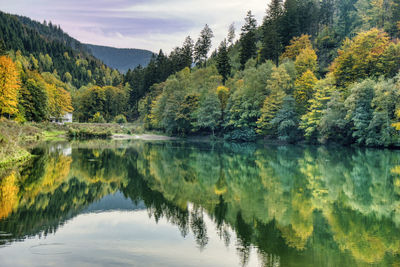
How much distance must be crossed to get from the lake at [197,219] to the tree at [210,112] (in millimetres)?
40993

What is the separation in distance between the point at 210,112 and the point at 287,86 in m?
14.7

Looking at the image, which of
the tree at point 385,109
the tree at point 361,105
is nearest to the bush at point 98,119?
→ the tree at point 361,105

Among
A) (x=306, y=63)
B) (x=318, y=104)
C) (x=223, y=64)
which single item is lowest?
(x=318, y=104)

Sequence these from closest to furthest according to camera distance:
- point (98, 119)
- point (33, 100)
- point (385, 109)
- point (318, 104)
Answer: point (385, 109), point (318, 104), point (33, 100), point (98, 119)

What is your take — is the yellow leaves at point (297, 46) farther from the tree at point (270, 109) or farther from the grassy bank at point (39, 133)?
the grassy bank at point (39, 133)

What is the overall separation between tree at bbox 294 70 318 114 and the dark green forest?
15cm

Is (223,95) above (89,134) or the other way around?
above

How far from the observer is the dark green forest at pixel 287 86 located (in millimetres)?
42312

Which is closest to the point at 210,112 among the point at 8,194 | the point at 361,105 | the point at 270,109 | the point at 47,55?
the point at 270,109

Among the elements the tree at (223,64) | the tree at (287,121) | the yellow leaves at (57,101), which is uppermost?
the tree at (223,64)

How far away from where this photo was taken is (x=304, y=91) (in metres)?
51.8

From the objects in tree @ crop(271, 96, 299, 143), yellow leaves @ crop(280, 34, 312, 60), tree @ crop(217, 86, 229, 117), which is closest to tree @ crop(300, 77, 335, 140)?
tree @ crop(271, 96, 299, 143)

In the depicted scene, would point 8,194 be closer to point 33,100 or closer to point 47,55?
point 33,100

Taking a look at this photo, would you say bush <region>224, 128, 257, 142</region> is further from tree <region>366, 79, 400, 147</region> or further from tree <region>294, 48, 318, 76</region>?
tree <region>366, 79, 400, 147</region>
